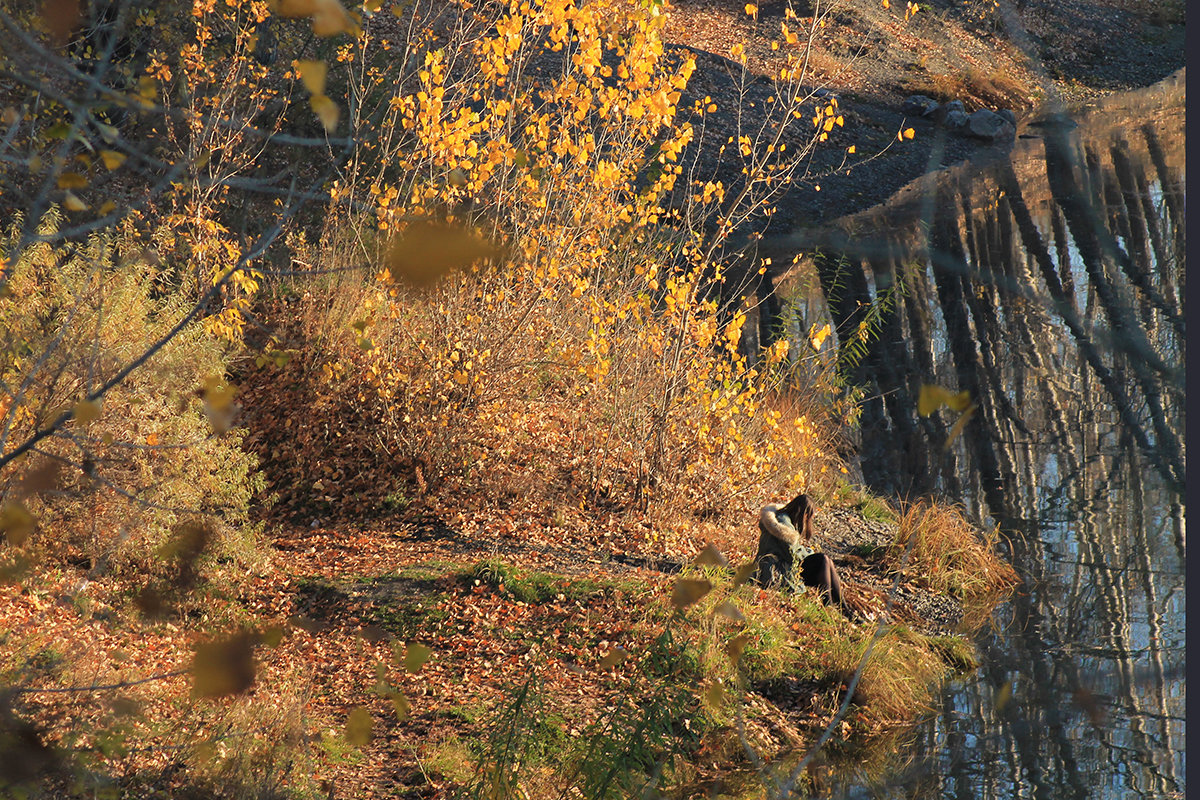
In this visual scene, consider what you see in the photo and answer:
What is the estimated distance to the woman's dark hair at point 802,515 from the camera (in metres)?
7.38

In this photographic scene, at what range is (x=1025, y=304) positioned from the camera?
1367 centimetres

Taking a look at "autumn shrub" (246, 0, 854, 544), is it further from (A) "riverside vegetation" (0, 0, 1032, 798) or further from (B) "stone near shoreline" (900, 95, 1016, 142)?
(B) "stone near shoreline" (900, 95, 1016, 142)

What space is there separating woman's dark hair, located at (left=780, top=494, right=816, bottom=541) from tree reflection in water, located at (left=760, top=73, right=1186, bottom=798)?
4.45 feet

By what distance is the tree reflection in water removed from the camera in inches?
61.6

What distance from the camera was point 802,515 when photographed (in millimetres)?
7391

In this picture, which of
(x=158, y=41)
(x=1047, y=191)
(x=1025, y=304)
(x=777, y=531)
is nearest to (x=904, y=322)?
(x=1025, y=304)

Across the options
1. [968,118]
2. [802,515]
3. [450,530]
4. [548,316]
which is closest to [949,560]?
[802,515]

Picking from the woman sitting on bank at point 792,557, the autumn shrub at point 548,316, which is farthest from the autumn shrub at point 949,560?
the autumn shrub at point 548,316

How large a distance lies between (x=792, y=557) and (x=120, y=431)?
13.8 ft

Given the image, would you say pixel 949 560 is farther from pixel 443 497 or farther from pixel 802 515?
pixel 443 497

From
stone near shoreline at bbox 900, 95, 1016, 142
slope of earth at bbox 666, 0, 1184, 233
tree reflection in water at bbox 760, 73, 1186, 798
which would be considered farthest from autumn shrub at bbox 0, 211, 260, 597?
stone near shoreline at bbox 900, 95, 1016, 142

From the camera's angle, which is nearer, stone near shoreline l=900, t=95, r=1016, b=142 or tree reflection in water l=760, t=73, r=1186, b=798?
tree reflection in water l=760, t=73, r=1186, b=798

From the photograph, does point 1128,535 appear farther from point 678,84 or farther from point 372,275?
point 372,275

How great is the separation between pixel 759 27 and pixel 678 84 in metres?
19.9
